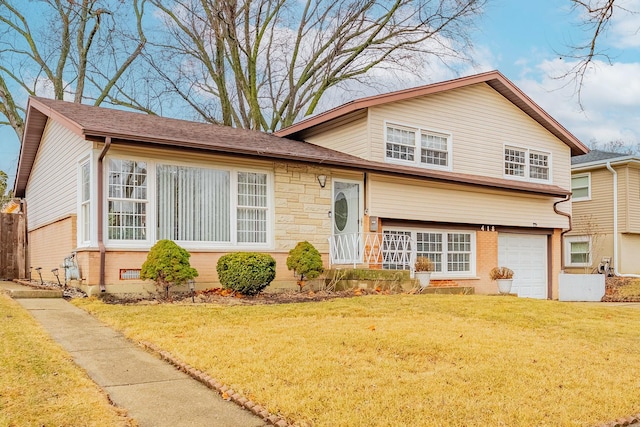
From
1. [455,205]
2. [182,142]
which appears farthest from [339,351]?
[455,205]

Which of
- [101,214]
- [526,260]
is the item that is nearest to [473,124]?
[526,260]

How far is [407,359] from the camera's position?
5.95m

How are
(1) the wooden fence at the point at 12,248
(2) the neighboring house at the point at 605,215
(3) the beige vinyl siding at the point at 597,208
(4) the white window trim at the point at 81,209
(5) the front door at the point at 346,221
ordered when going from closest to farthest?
(4) the white window trim at the point at 81,209 < (5) the front door at the point at 346,221 < (1) the wooden fence at the point at 12,248 < (2) the neighboring house at the point at 605,215 < (3) the beige vinyl siding at the point at 597,208

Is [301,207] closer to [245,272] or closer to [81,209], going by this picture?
[245,272]

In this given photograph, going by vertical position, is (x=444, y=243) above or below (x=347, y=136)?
below

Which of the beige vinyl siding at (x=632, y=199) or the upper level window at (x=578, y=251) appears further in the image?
the upper level window at (x=578, y=251)

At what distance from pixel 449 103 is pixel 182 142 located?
884cm

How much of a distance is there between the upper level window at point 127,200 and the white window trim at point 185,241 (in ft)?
0.27

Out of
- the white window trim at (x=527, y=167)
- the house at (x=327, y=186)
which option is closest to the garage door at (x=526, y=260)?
the house at (x=327, y=186)

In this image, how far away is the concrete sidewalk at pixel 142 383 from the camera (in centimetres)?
423

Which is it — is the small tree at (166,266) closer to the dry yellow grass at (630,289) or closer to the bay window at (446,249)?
the bay window at (446,249)

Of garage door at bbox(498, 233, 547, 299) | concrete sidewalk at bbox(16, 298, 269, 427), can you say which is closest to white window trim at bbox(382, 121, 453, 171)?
garage door at bbox(498, 233, 547, 299)

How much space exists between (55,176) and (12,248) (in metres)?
4.38

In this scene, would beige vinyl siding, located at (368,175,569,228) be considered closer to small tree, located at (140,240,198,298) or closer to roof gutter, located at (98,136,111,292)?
small tree, located at (140,240,198,298)
